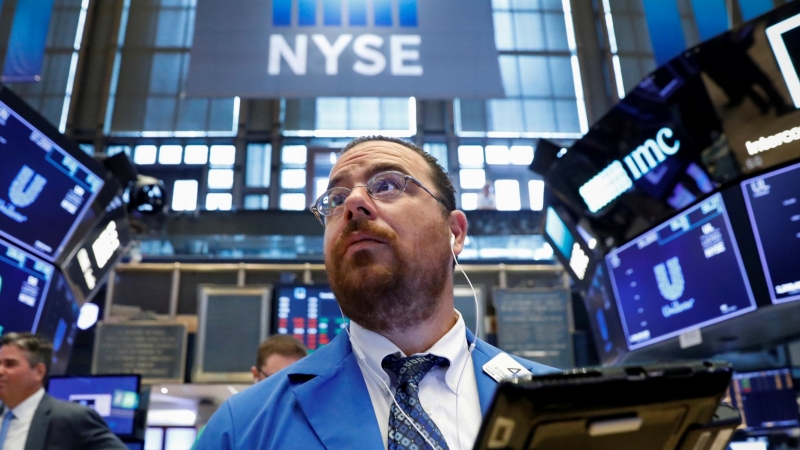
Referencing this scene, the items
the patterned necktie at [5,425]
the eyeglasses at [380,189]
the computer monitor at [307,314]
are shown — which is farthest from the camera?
the computer monitor at [307,314]

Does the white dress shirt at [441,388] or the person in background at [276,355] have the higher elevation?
the person in background at [276,355]

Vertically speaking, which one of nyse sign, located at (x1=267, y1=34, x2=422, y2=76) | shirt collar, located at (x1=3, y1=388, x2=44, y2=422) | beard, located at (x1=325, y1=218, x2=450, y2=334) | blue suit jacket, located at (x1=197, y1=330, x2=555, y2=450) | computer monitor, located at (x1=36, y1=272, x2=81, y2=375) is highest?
nyse sign, located at (x1=267, y1=34, x2=422, y2=76)

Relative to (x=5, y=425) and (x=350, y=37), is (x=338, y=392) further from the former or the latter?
(x=350, y=37)

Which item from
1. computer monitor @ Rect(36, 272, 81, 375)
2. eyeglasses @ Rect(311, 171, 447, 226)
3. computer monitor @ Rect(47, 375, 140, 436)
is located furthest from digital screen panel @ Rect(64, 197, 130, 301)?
eyeglasses @ Rect(311, 171, 447, 226)

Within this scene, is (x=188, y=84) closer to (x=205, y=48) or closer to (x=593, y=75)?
(x=205, y=48)

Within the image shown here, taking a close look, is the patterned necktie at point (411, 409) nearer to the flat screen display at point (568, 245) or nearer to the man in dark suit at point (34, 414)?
the man in dark suit at point (34, 414)

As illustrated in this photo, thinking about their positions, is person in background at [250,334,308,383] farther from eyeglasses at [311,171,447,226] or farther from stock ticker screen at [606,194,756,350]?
stock ticker screen at [606,194,756,350]

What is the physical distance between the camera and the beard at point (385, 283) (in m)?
1.51

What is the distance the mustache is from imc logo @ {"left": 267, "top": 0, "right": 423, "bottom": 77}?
5.97 metres

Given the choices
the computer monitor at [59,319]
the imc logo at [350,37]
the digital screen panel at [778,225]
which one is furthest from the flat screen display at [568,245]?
the computer monitor at [59,319]

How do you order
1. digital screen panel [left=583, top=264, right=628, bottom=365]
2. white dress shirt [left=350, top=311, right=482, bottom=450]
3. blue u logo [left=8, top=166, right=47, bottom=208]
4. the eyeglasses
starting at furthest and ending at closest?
digital screen panel [left=583, top=264, right=628, bottom=365]
blue u logo [left=8, top=166, right=47, bottom=208]
the eyeglasses
white dress shirt [left=350, top=311, right=482, bottom=450]

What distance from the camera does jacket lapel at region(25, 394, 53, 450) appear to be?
3496 millimetres

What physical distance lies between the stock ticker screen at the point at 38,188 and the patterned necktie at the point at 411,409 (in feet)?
12.5

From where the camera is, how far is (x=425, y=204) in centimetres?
169
